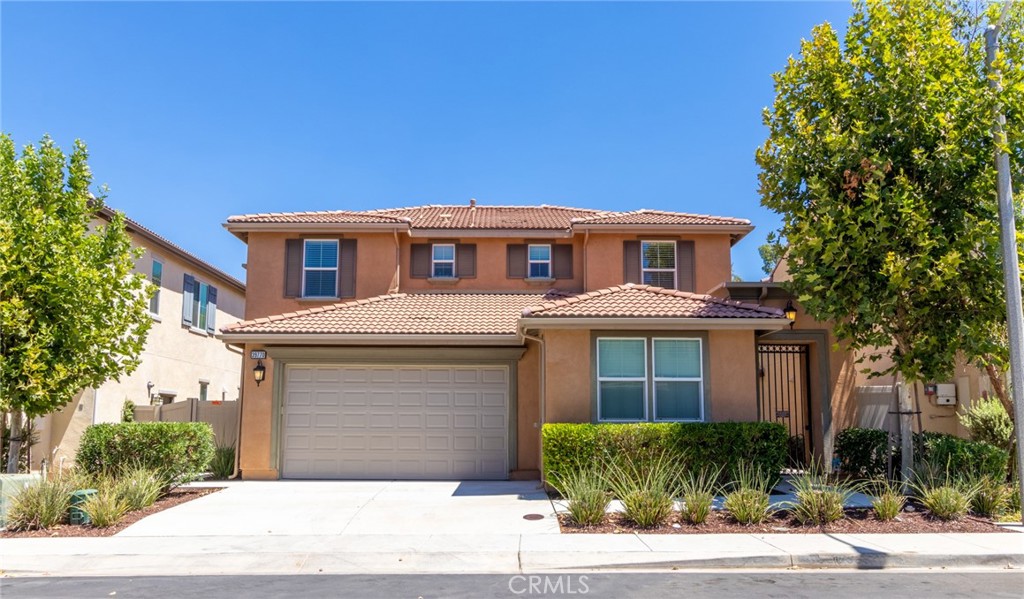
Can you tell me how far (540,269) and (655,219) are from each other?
321 centimetres

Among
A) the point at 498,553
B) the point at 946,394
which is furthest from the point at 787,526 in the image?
the point at 946,394

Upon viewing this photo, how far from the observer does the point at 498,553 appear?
28.3 feet

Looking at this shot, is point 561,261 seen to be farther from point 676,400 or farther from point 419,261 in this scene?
point 676,400

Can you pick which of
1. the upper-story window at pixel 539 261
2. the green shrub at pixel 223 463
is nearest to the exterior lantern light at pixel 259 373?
the green shrub at pixel 223 463

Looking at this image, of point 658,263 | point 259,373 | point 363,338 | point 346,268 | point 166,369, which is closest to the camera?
point 363,338

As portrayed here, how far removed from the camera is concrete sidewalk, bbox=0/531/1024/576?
8.31 metres

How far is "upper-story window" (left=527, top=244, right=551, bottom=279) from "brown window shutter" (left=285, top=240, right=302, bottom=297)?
5.76m

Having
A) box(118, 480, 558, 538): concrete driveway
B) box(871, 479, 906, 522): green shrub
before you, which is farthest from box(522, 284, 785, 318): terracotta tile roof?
box(871, 479, 906, 522): green shrub

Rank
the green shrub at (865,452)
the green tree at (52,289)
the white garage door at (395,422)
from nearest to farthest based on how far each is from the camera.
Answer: the green tree at (52,289)
the green shrub at (865,452)
the white garage door at (395,422)

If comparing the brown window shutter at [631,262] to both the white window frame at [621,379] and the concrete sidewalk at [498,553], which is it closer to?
the white window frame at [621,379]

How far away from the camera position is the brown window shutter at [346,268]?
18469mm

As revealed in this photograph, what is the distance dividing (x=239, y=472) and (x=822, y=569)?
11925 mm

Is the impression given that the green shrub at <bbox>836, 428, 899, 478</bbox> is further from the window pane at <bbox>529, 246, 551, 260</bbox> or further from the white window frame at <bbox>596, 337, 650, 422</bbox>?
the window pane at <bbox>529, 246, 551, 260</bbox>

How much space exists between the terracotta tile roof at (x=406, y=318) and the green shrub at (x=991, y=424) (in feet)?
28.2
